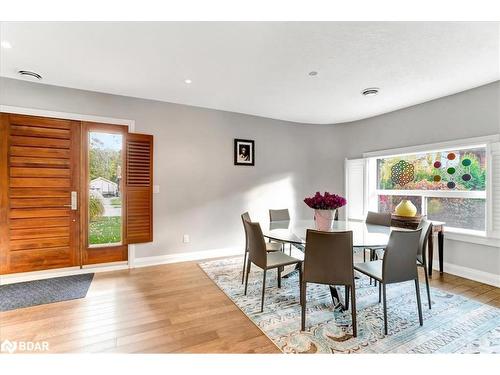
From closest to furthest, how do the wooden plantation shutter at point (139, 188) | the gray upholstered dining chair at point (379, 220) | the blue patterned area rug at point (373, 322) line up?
the blue patterned area rug at point (373, 322)
the gray upholstered dining chair at point (379, 220)
the wooden plantation shutter at point (139, 188)

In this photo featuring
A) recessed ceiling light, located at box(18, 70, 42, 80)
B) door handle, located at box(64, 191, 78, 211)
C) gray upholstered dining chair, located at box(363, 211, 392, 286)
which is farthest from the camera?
door handle, located at box(64, 191, 78, 211)

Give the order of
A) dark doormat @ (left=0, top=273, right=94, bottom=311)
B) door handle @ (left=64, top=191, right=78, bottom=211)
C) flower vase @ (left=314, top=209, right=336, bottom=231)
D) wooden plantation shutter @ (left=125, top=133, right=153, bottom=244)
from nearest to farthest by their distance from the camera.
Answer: dark doormat @ (left=0, top=273, right=94, bottom=311), flower vase @ (left=314, top=209, right=336, bottom=231), door handle @ (left=64, top=191, right=78, bottom=211), wooden plantation shutter @ (left=125, top=133, right=153, bottom=244)

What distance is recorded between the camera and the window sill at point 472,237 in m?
2.92

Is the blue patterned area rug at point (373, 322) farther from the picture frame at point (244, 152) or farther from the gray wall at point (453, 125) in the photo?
the picture frame at point (244, 152)

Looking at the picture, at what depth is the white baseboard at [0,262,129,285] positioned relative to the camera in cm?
295

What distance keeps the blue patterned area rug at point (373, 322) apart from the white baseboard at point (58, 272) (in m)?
1.65

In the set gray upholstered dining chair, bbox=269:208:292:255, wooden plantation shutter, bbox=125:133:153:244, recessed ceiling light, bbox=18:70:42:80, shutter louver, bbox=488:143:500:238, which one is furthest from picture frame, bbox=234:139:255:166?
shutter louver, bbox=488:143:500:238

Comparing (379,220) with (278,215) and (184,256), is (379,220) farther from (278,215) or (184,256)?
(184,256)

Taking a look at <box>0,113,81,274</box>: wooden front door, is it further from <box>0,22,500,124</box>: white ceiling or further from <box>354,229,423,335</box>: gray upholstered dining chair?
<box>354,229,423,335</box>: gray upholstered dining chair

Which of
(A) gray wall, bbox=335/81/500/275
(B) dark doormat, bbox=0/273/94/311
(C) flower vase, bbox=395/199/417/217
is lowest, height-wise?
(B) dark doormat, bbox=0/273/94/311

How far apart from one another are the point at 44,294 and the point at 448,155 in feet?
17.6

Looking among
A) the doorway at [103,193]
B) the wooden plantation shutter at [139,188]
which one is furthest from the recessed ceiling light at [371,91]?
the doorway at [103,193]

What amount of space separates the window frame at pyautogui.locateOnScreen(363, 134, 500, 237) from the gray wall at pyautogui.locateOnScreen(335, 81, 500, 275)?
9 centimetres
